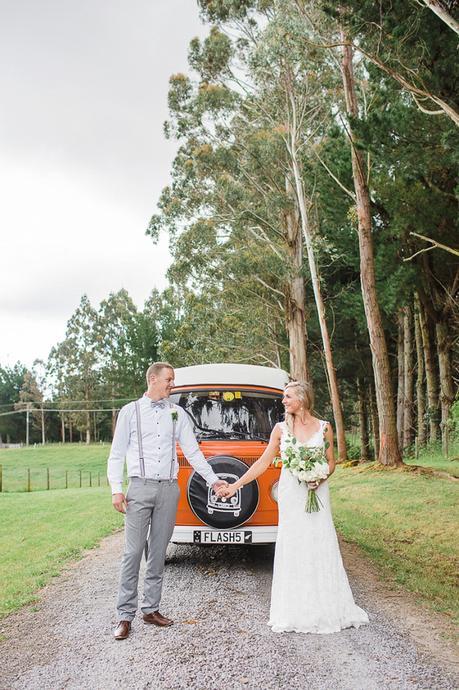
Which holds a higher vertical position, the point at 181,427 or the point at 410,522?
the point at 181,427

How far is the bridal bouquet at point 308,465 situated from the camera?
5.22 m

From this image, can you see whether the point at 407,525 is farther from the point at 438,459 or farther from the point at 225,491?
the point at 438,459

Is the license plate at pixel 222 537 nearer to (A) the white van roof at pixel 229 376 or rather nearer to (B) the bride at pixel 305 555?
(B) the bride at pixel 305 555

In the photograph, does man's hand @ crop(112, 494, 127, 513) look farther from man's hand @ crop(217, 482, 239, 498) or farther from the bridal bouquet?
the bridal bouquet

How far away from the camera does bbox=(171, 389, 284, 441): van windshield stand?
754cm

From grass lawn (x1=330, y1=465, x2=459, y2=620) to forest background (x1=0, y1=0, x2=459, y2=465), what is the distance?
1.89 meters

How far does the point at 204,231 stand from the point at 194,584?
2320 cm

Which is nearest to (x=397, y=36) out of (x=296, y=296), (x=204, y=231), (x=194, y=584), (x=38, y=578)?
(x=194, y=584)

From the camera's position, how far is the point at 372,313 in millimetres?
17266

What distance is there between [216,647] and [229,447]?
2524mm

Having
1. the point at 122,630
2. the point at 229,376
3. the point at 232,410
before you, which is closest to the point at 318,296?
the point at 229,376

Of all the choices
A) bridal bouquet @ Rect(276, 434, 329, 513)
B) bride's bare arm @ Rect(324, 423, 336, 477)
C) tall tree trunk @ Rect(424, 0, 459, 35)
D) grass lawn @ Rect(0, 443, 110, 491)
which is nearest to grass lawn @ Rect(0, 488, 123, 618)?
bridal bouquet @ Rect(276, 434, 329, 513)

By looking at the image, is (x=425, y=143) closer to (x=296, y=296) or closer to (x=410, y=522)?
(x=410, y=522)

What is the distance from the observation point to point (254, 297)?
30031 millimetres
